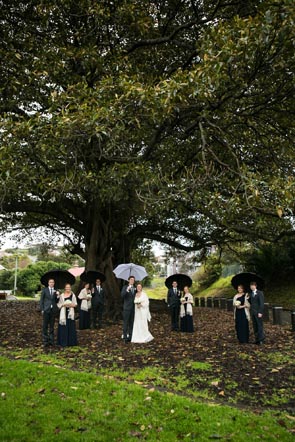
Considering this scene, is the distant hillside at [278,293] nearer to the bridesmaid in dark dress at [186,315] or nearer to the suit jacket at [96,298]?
the bridesmaid in dark dress at [186,315]

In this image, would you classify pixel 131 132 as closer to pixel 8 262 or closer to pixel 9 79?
pixel 9 79

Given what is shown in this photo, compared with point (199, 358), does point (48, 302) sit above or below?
above

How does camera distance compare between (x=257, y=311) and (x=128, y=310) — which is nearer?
(x=257, y=311)

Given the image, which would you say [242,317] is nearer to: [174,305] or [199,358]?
[199,358]

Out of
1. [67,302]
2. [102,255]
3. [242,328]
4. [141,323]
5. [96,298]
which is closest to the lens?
[67,302]

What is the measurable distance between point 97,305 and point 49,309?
128 inches

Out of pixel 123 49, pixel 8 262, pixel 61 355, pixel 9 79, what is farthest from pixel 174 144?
pixel 8 262

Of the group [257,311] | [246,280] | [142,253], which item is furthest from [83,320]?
[142,253]

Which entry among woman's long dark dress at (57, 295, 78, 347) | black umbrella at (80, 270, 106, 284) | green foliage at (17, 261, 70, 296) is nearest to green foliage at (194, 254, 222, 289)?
black umbrella at (80, 270, 106, 284)

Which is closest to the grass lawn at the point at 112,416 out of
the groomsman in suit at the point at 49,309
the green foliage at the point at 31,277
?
the groomsman in suit at the point at 49,309

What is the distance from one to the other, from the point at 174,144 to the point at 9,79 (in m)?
5.22

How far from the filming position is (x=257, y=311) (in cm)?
1105

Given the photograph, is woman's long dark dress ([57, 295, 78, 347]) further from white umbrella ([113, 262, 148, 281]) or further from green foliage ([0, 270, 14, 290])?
green foliage ([0, 270, 14, 290])

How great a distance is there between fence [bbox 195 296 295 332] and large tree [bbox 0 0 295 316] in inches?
136
